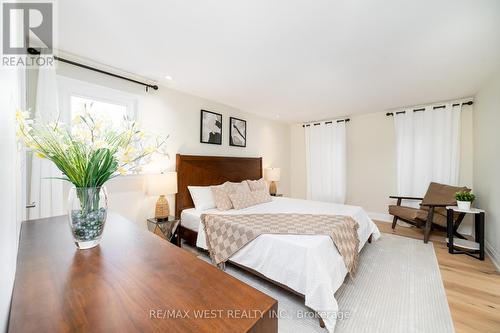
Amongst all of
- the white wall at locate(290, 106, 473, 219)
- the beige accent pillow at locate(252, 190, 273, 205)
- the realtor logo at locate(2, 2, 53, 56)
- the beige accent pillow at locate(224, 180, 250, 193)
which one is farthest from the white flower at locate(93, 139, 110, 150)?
the white wall at locate(290, 106, 473, 219)

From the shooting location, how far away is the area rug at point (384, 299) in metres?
1.60

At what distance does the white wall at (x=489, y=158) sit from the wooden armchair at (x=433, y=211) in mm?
278

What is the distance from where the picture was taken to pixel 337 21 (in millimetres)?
1652

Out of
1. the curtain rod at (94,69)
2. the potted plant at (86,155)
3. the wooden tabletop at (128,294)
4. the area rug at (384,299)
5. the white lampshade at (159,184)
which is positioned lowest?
the area rug at (384,299)

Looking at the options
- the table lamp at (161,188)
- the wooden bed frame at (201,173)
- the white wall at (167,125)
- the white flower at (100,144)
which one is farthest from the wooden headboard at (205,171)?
the white flower at (100,144)

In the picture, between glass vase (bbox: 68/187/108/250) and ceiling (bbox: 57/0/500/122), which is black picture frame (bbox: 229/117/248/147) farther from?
glass vase (bbox: 68/187/108/250)

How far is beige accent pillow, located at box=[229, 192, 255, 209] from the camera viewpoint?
3.04 m

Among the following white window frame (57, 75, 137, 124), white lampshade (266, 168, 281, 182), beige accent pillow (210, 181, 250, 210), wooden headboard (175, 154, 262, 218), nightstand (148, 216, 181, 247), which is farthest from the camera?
white lampshade (266, 168, 281, 182)

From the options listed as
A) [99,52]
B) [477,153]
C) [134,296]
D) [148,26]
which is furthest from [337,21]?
[477,153]

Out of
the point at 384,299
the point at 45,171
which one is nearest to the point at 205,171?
the point at 45,171

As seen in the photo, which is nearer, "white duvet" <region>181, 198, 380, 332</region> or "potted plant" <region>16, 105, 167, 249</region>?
"potted plant" <region>16, 105, 167, 249</region>

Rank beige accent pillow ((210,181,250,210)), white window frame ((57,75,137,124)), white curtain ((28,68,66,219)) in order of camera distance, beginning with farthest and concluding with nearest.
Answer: beige accent pillow ((210,181,250,210))
white window frame ((57,75,137,124))
white curtain ((28,68,66,219))

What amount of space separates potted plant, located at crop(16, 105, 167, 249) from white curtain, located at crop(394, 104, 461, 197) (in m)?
4.56

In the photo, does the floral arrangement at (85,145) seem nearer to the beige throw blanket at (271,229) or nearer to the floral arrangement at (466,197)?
the beige throw blanket at (271,229)
